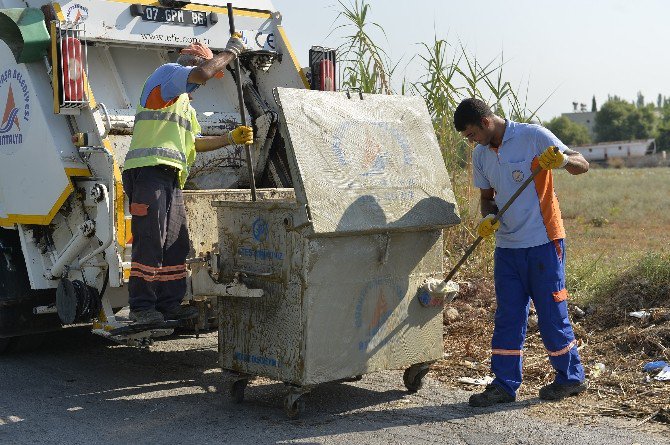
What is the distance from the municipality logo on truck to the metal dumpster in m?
1.52

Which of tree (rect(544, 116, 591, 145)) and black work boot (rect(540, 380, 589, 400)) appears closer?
black work boot (rect(540, 380, 589, 400))

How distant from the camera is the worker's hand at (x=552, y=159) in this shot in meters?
4.64

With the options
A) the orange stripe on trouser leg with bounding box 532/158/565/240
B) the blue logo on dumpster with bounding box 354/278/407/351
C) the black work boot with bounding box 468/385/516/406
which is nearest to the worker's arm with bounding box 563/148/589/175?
the orange stripe on trouser leg with bounding box 532/158/565/240

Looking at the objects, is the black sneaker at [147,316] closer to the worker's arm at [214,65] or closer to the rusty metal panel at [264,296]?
the rusty metal panel at [264,296]

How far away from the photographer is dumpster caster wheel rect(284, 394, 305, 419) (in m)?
4.65

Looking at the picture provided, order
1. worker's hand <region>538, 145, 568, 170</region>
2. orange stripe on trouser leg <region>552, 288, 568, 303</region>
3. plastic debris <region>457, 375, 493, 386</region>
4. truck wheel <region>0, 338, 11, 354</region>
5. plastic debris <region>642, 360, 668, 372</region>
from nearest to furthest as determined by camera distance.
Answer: worker's hand <region>538, 145, 568, 170</region> → orange stripe on trouser leg <region>552, 288, 568, 303</region> → plastic debris <region>642, 360, 668, 372</region> → plastic debris <region>457, 375, 493, 386</region> → truck wheel <region>0, 338, 11, 354</region>

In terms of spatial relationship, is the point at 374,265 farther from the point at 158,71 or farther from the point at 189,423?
the point at 158,71

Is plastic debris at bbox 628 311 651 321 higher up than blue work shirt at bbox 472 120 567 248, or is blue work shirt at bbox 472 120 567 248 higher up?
blue work shirt at bbox 472 120 567 248

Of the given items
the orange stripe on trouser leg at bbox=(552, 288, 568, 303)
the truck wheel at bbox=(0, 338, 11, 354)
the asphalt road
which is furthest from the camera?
the truck wheel at bbox=(0, 338, 11, 354)

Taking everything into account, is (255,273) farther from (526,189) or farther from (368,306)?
(526,189)

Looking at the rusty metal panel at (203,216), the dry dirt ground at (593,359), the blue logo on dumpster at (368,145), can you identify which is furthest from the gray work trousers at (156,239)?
the dry dirt ground at (593,359)

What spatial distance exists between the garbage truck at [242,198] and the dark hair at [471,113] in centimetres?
26

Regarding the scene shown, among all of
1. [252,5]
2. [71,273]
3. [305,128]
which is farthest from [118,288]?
[252,5]

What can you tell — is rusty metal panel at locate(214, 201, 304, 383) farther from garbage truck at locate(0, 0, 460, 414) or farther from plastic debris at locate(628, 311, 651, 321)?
plastic debris at locate(628, 311, 651, 321)
